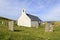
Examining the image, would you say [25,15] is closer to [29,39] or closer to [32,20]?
[32,20]

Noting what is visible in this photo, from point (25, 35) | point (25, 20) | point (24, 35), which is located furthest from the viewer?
point (25, 20)

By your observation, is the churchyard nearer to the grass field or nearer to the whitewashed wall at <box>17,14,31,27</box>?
the grass field

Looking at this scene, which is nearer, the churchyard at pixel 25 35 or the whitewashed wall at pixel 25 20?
the churchyard at pixel 25 35

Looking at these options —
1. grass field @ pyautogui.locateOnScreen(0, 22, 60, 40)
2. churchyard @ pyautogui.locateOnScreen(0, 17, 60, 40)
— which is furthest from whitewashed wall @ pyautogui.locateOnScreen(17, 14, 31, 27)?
grass field @ pyautogui.locateOnScreen(0, 22, 60, 40)

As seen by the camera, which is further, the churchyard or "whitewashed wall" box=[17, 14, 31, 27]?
"whitewashed wall" box=[17, 14, 31, 27]

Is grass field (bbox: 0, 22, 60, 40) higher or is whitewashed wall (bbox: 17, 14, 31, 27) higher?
whitewashed wall (bbox: 17, 14, 31, 27)

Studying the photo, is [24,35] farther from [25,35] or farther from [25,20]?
[25,20]

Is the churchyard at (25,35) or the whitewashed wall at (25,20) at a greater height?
the whitewashed wall at (25,20)

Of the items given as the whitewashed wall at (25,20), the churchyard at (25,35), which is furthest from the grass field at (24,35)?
the whitewashed wall at (25,20)

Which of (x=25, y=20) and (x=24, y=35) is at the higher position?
(x=25, y=20)

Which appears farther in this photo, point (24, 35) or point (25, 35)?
point (25, 35)

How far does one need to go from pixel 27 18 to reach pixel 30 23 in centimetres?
240

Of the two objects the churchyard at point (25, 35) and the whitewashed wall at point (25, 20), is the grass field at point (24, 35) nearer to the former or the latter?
the churchyard at point (25, 35)

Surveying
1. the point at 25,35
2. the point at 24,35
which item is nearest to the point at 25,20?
the point at 25,35
